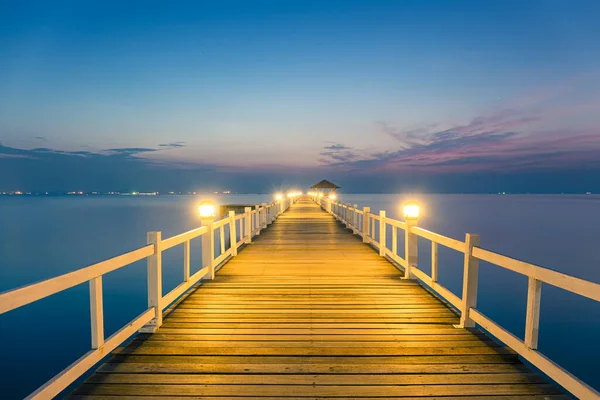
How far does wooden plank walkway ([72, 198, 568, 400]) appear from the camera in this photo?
129 inches

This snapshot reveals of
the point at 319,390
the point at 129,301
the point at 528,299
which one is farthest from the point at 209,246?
the point at 129,301

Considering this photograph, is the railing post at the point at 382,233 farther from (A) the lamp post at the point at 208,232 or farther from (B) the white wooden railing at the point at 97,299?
(B) the white wooden railing at the point at 97,299

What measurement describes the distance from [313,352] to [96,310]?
2213 mm

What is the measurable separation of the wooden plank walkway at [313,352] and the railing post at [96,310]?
347 mm

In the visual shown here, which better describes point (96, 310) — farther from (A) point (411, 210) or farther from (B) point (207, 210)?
(A) point (411, 210)

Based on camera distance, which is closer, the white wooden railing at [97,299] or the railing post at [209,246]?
the white wooden railing at [97,299]

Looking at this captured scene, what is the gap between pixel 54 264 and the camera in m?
23.2

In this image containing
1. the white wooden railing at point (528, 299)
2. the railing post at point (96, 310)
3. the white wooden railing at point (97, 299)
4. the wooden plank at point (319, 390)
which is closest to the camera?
the white wooden railing at point (97, 299)

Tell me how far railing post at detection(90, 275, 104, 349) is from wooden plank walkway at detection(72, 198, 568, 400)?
0.35m

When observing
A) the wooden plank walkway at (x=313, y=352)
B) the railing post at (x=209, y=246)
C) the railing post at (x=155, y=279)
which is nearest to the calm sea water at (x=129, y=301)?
the railing post at (x=209, y=246)

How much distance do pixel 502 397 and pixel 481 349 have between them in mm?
946

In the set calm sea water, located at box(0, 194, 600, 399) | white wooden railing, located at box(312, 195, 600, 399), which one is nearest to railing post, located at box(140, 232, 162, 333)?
white wooden railing, located at box(312, 195, 600, 399)

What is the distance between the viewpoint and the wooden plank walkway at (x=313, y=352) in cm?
328

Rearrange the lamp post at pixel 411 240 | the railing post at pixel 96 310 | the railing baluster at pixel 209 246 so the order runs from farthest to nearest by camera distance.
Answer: the lamp post at pixel 411 240, the railing baluster at pixel 209 246, the railing post at pixel 96 310
